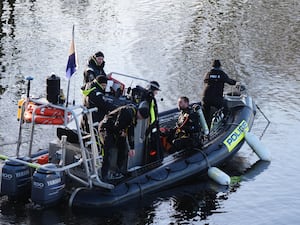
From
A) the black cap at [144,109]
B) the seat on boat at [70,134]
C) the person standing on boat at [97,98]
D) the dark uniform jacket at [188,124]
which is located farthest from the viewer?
the dark uniform jacket at [188,124]

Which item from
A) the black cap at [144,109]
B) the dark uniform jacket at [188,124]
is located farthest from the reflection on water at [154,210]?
the black cap at [144,109]

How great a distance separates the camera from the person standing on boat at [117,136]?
32.4ft

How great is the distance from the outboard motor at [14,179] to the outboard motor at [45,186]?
1.21ft

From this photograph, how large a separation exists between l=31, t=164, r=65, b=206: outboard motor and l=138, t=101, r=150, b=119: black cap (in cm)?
150

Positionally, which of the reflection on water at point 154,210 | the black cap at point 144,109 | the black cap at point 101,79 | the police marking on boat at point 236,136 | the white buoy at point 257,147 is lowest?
the reflection on water at point 154,210

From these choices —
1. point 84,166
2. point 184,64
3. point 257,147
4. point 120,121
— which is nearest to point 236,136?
point 257,147

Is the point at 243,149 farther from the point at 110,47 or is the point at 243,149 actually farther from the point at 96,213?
the point at 110,47

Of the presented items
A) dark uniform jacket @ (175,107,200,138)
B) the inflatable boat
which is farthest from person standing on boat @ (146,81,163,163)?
dark uniform jacket @ (175,107,200,138)

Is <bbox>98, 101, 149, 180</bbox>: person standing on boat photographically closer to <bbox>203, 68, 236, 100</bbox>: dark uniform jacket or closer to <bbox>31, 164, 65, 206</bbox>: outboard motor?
<bbox>31, 164, 65, 206</bbox>: outboard motor

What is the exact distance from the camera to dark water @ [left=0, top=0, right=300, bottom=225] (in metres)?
10.5

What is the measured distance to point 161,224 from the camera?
32.8 ft

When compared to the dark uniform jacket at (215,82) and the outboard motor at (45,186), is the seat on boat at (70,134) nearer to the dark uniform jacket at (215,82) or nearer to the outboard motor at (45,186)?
the outboard motor at (45,186)

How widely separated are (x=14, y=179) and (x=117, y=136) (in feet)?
5.13

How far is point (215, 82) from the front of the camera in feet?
40.8
